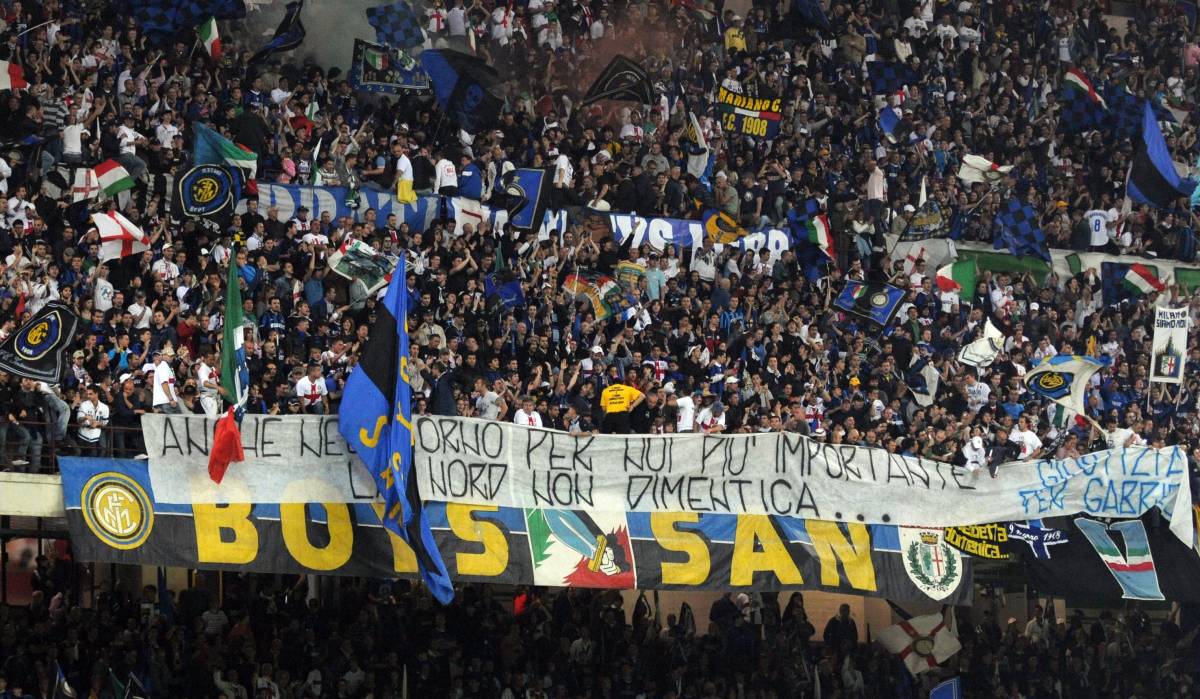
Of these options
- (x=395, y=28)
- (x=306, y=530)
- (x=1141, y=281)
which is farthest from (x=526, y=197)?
(x=1141, y=281)

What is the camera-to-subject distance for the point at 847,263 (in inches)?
1280

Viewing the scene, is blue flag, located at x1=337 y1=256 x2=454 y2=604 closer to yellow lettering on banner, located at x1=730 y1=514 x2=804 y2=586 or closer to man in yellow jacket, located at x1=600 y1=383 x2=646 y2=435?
yellow lettering on banner, located at x1=730 y1=514 x2=804 y2=586

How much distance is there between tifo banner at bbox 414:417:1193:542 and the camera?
72.8 feet

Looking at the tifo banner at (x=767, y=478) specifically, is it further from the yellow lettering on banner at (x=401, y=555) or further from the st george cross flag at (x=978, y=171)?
the st george cross flag at (x=978, y=171)

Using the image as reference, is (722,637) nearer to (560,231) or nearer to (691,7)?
(560,231)

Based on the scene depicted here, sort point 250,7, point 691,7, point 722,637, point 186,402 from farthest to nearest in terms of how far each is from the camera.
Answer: point 691,7 → point 250,7 → point 722,637 → point 186,402

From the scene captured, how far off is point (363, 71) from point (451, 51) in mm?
1367

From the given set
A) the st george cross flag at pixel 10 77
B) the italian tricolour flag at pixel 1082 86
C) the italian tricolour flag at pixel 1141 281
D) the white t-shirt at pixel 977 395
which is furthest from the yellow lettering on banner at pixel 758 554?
the italian tricolour flag at pixel 1082 86

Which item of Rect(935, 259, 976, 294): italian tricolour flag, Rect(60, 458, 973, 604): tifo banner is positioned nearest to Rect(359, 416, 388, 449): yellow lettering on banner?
Rect(60, 458, 973, 604): tifo banner

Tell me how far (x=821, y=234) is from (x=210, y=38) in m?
9.61

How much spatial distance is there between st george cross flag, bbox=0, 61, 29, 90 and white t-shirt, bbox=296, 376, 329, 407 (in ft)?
21.4

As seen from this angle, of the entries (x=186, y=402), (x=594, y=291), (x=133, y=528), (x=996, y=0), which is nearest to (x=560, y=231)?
(x=594, y=291)

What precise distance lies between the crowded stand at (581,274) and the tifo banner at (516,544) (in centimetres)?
48

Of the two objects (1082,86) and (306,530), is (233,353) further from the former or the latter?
(1082,86)
